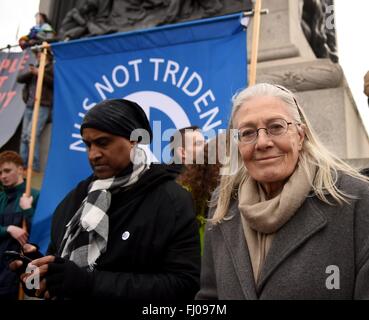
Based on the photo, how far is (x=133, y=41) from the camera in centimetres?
480

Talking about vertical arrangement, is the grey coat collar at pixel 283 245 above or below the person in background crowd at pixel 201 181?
below

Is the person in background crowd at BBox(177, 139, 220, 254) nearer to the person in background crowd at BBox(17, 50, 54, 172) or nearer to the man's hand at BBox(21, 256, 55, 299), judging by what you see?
the man's hand at BBox(21, 256, 55, 299)

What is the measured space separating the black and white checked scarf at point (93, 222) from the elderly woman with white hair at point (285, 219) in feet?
1.75

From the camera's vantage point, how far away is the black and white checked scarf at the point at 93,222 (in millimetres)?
2264

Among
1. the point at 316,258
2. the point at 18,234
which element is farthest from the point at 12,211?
the point at 316,258

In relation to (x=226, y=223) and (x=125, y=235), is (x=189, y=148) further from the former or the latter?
(x=226, y=223)

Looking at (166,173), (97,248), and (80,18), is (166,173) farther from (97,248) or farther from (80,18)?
(80,18)

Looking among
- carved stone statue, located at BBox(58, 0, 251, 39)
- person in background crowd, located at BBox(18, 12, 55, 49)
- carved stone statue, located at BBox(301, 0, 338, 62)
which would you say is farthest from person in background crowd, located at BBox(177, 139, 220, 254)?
person in background crowd, located at BBox(18, 12, 55, 49)

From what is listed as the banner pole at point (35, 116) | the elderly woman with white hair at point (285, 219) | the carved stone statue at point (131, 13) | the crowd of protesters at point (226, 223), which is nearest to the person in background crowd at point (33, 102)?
the carved stone statue at point (131, 13)

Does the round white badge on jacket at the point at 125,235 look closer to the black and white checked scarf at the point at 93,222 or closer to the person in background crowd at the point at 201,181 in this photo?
the black and white checked scarf at the point at 93,222

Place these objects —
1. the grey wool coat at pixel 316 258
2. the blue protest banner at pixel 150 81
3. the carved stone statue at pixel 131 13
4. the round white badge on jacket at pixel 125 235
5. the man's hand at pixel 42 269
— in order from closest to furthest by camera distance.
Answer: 1. the grey wool coat at pixel 316 258
2. the man's hand at pixel 42 269
3. the round white badge on jacket at pixel 125 235
4. the blue protest banner at pixel 150 81
5. the carved stone statue at pixel 131 13

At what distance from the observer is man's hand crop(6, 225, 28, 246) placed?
166 inches

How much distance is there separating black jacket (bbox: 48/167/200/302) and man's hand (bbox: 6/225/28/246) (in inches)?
84.6
